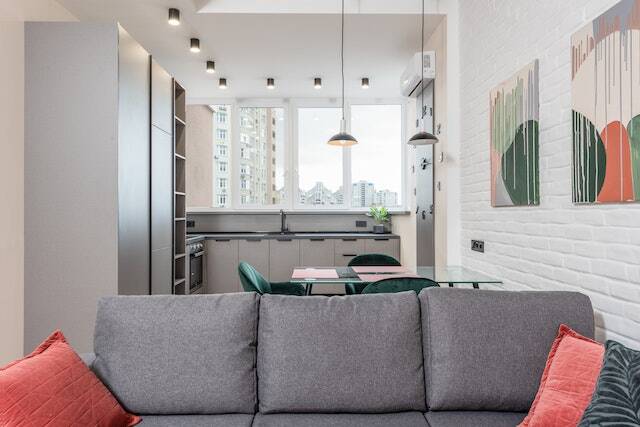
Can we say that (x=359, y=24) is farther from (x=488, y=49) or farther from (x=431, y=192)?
(x=431, y=192)

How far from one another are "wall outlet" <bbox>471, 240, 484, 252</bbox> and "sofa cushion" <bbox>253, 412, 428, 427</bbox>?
5.77 feet

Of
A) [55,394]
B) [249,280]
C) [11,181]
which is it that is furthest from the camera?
[249,280]

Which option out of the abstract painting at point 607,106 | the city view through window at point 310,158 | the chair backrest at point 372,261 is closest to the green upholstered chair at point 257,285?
the chair backrest at point 372,261

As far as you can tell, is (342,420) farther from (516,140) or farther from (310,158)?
(310,158)

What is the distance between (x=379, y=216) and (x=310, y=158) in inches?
50.6

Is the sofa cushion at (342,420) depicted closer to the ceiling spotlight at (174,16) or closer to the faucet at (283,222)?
the ceiling spotlight at (174,16)

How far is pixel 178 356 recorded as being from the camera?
1.54 meters

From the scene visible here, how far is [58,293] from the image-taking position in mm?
2783

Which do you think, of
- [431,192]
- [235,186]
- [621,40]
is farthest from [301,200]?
[621,40]

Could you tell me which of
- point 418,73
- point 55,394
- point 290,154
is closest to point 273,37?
point 418,73

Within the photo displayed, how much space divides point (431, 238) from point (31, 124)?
3247mm

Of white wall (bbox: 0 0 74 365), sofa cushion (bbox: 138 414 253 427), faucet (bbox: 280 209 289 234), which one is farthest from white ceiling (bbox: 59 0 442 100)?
sofa cushion (bbox: 138 414 253 427)

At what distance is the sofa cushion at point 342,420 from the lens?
1.46 meters

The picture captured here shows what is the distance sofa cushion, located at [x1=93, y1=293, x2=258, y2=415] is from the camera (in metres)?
1.52
